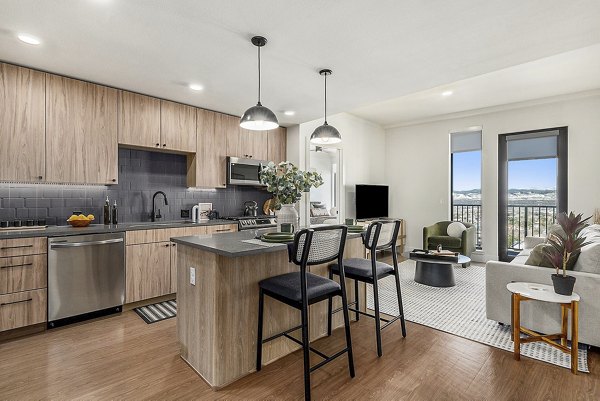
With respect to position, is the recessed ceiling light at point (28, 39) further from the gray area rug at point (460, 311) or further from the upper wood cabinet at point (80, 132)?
the gray area rug at point (460, 311)

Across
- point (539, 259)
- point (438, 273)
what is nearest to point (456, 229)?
point (438, 273)

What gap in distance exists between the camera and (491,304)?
2900 millimetres

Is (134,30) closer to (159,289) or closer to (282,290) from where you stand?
(282,290)

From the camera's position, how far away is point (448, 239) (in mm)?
5414

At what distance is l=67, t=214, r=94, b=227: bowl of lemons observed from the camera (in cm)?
323

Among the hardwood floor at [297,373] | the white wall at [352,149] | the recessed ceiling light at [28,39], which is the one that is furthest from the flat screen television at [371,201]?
the recessed ceiling light at [28,39]

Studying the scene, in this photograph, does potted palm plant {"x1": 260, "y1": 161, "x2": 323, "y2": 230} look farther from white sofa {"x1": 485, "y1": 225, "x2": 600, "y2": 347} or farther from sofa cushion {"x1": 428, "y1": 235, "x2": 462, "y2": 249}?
sofa cushion {"x1": 428, "y1": 235, "x2": 462, "y2": 249}

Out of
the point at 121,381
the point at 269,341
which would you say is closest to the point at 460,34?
the point at 269,341

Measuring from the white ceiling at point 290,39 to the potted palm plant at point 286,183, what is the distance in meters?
1.06

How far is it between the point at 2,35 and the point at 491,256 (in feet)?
23.4

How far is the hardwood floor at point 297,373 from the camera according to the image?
77.4 inches

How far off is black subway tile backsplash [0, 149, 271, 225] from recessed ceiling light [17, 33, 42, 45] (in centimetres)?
145

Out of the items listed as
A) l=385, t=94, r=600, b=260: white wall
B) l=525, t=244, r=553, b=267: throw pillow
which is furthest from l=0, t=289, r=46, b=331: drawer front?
l=385, t=94, r=600, b=260: white wall

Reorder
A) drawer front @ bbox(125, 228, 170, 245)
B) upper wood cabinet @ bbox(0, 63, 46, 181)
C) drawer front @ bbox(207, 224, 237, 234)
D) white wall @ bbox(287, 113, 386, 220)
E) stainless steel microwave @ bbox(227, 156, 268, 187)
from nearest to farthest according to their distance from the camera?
upper wood cabinet @ bbox(0, 63, 46, 181) < drawer front @ bbox(125, 228, 170, 245) < drawer front @ bbox(207, 224, 237, 234) < stainless steel microwave @ bbox(227, 156, 268, 187) < white wall @ bbox(287, 113, 386, 220)
